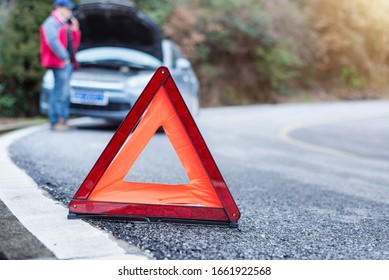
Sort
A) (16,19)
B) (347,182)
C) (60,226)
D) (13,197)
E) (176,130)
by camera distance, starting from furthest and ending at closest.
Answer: (16,19), (347,182), (13,197), (176,130), (60,226)

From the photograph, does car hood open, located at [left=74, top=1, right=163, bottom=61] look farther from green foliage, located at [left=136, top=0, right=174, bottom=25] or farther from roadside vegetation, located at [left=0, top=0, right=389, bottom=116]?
green foliage, located at [left=136, top=0, right=174, bottom=25]

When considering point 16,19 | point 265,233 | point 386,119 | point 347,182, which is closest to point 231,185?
point 347,182

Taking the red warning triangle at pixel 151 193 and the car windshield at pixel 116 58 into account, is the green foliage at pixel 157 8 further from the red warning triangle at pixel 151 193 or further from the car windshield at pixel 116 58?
the red warning triangle at pixel 151 193

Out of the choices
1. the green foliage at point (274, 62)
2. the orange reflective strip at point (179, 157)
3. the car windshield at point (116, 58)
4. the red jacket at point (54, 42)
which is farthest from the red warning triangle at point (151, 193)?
the green foliage at point (274, 62)

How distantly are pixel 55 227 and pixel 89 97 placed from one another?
6557mm

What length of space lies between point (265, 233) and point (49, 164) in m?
2.88

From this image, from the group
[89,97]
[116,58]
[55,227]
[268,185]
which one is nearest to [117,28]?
[116,58]

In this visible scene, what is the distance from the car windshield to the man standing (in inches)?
36.2

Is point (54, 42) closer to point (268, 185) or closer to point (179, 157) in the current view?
point (268, 185)

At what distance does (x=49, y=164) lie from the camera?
573 centimetres

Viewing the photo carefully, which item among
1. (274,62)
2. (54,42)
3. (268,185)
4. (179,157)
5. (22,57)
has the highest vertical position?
(179,157)

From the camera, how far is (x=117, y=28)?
1116cm

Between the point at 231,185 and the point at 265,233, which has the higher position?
the point at 265,233
